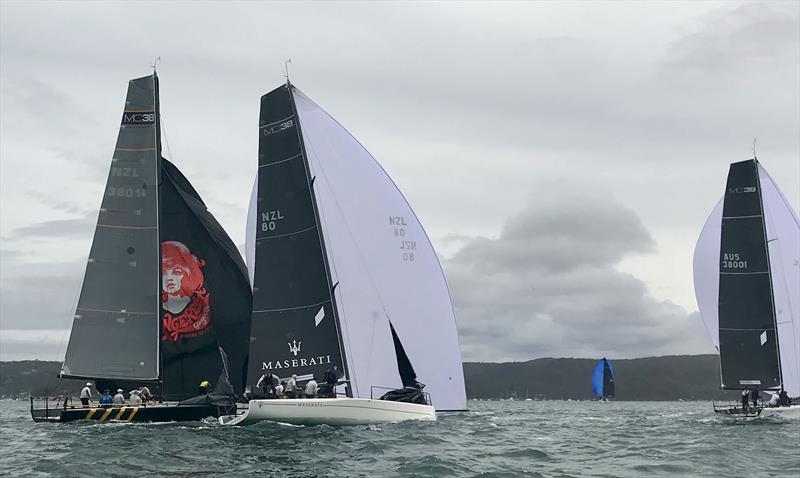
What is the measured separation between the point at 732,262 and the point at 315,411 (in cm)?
2544

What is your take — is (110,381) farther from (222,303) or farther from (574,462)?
(574,462)

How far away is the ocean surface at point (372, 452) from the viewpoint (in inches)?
851

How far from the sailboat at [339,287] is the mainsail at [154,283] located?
416 cm

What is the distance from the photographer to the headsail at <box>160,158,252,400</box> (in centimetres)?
3800

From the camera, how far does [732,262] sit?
47.1m

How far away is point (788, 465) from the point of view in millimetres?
24109

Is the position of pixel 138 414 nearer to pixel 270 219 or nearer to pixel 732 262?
pixel 270 219

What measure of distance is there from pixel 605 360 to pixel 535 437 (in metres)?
119

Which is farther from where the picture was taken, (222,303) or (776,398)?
(776,398)

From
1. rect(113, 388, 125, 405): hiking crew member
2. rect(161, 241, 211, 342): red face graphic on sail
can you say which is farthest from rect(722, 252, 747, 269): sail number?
rect(113, 388, 125, 405): hiking crew member

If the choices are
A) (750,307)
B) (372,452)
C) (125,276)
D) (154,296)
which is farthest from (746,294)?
(125,276)

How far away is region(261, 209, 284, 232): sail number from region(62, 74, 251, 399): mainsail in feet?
14.0

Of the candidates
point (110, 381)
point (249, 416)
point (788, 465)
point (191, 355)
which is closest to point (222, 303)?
point (191, 355)

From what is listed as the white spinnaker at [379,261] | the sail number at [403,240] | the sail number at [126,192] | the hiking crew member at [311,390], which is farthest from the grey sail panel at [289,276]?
the sail number at [403,240]
